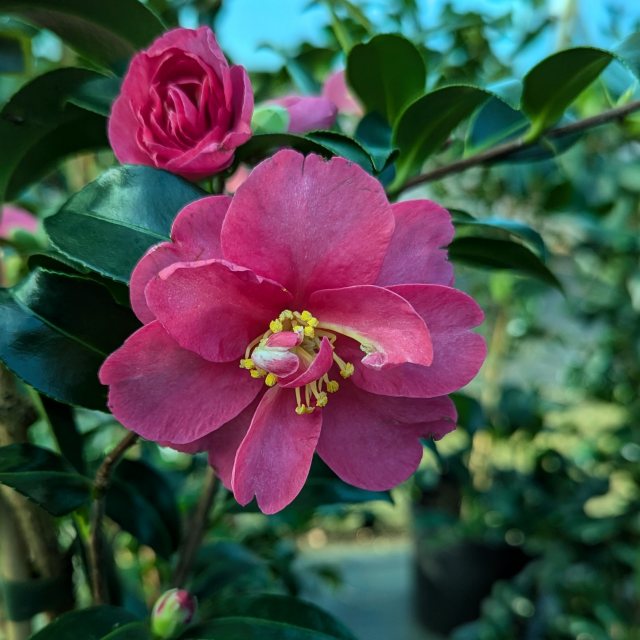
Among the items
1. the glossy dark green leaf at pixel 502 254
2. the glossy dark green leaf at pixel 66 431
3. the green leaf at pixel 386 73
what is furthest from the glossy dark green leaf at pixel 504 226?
the glossy dark green leaf at pixel 66 431

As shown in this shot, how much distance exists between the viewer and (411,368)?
0.38m

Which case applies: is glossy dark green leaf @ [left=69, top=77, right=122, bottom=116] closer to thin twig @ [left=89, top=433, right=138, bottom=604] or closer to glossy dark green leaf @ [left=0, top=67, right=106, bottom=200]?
glossy dark green leaf @ [left=0, top=67, right=106, bottom=200]

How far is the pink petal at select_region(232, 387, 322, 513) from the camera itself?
0.38 m

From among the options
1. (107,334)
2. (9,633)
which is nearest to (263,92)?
(107,334)

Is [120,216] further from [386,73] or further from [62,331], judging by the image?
[386,73]

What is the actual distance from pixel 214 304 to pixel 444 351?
13 centimetres

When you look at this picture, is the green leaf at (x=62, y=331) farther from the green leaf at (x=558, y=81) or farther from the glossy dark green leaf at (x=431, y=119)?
the green leaf at (x=558, y=81)

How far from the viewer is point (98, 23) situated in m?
0.51

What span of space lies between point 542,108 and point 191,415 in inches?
16.1

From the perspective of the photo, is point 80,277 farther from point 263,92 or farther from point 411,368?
point 263,92

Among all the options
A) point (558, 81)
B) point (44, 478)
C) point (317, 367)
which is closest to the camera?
point (317, 367)

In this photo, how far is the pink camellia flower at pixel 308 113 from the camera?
1.67 feet

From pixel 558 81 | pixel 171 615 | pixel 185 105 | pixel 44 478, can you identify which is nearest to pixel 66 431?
pixel 44 478

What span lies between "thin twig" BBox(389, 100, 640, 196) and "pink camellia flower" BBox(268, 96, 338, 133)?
91mm
